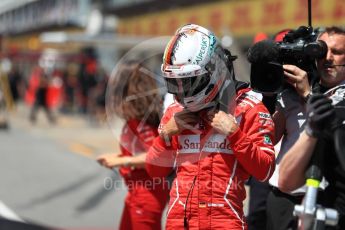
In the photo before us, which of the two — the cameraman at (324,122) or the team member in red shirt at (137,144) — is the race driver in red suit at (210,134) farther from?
the team member in red shirt at (137,144)

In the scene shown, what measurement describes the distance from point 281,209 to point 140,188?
1.04 meters

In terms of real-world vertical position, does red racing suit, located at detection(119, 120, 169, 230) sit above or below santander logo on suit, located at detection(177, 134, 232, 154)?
below

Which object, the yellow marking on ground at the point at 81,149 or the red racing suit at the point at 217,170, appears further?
the yellow marking on ground at the point at 81,149

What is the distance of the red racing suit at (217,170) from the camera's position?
297cm

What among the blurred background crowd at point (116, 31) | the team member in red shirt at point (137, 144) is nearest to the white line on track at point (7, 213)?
the blurred background crowd at point (116, 31)

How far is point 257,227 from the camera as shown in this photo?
13.7 feet

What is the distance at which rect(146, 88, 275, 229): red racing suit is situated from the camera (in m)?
2.97

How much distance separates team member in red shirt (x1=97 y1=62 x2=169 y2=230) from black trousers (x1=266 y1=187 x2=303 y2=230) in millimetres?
846

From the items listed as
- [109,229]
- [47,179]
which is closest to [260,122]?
[109,229]

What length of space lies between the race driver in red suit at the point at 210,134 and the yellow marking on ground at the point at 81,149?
10.5 m

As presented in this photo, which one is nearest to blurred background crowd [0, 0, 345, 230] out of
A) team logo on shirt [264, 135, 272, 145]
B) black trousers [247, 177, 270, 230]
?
black trousers [247, 177, 270, 230]

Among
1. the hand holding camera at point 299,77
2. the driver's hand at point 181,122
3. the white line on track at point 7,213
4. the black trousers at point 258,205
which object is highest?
the hand holding camera at point 299,77

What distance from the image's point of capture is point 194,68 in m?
2.86

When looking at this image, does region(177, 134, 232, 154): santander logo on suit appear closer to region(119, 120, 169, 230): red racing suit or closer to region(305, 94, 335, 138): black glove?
region(305, 94, 335, 138): black glove
